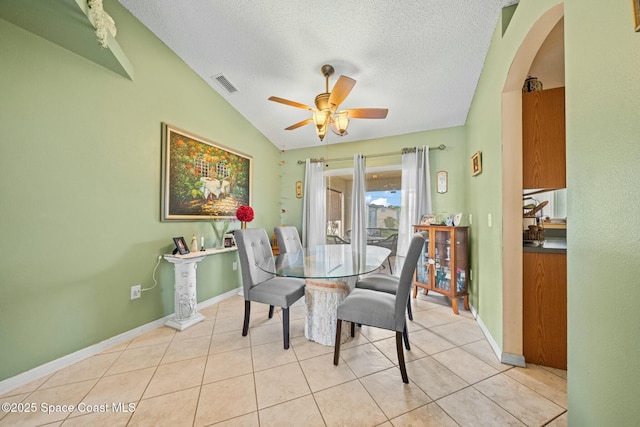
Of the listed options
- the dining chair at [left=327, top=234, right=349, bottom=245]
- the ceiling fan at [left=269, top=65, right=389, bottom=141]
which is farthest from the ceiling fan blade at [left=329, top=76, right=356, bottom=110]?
the dining chair at [left=327, top=234, right=349, bottom=245]

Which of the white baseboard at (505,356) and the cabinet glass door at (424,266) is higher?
the cabinet glass door at (424,266)

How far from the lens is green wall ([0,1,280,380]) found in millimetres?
1599

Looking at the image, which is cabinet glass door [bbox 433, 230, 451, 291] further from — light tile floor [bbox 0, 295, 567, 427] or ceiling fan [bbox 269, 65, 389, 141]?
ceiling fan [bbox 269, 65, 389, 141]

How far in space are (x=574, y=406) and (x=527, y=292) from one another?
97cm

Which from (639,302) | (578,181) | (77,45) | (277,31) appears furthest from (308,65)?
(639,302)

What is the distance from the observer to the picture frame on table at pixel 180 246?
8.26 feet

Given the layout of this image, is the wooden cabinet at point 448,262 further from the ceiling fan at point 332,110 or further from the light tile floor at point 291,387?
the ceiling fan at point 332,110

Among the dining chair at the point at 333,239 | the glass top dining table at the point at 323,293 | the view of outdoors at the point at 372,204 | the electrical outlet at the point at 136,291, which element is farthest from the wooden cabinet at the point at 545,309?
the electrical outlet at the point at 136,291

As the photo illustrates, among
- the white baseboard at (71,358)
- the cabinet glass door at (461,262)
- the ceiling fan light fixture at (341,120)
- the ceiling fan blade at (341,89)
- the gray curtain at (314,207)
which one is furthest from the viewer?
the gray curtain at (314,207)

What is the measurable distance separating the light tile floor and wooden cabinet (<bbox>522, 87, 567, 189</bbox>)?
4.65 ft

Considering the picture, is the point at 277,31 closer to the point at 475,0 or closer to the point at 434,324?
the point at 475,0

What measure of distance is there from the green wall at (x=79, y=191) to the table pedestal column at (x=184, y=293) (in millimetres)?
176

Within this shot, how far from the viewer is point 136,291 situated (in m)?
2.26

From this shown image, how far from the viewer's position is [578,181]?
36.5 inches
